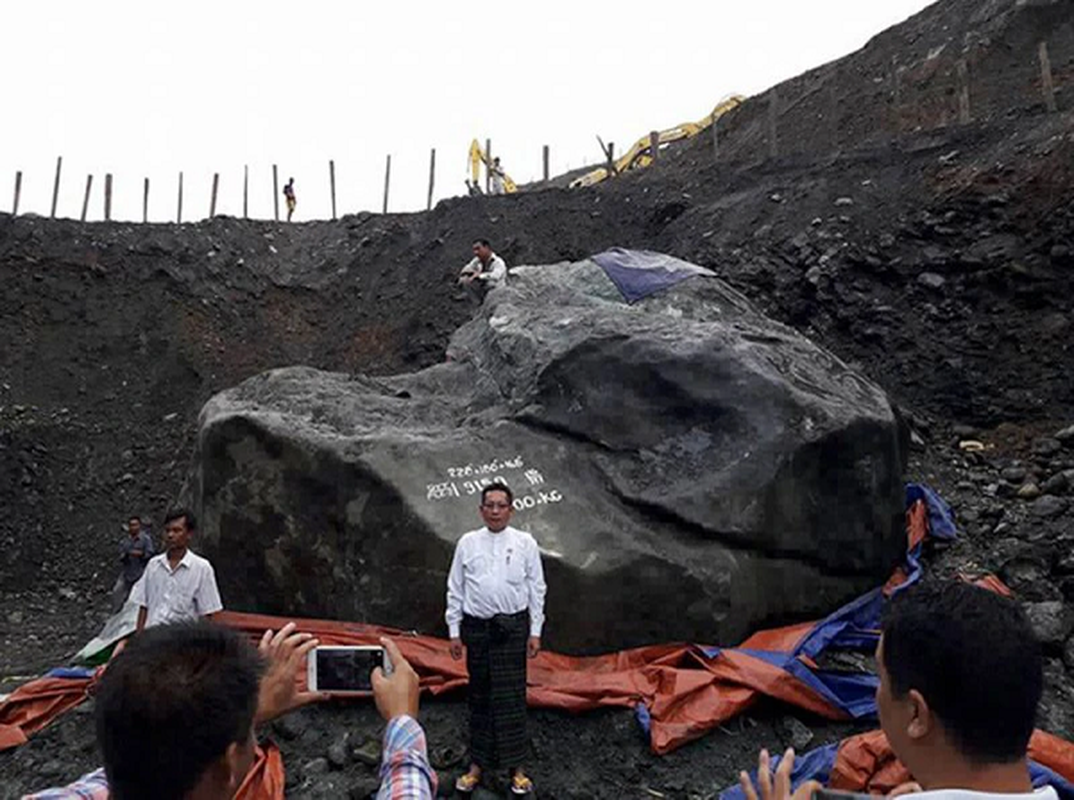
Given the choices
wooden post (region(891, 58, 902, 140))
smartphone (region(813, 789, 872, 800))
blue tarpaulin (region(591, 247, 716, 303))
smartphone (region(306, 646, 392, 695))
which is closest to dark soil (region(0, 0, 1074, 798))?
wooden post (region(891, 58, 902, 140))

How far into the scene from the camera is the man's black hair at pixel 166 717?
47.3 inches

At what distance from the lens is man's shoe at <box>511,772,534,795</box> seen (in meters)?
3.78

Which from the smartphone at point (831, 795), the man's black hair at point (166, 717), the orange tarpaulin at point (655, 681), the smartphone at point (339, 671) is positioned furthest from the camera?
the orange tarpaulin at point (655, 681)

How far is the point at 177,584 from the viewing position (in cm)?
427

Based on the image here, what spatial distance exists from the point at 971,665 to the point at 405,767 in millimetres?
937

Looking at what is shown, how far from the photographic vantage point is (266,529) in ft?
16.6

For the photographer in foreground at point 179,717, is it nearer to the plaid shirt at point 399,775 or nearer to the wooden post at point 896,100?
the plaid shirt at point 399,775

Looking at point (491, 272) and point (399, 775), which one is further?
point (491, 272)

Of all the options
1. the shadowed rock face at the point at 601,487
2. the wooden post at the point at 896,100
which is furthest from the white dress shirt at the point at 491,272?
the wooden post at the point at 896,100

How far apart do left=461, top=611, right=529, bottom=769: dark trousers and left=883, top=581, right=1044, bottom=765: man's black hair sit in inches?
98.5

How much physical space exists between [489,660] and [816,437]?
240cm

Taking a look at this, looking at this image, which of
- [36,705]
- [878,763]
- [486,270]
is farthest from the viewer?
[486,270]

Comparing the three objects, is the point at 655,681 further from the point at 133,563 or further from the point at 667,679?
the point at 133,563

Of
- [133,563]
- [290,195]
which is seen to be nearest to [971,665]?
[133,563]
